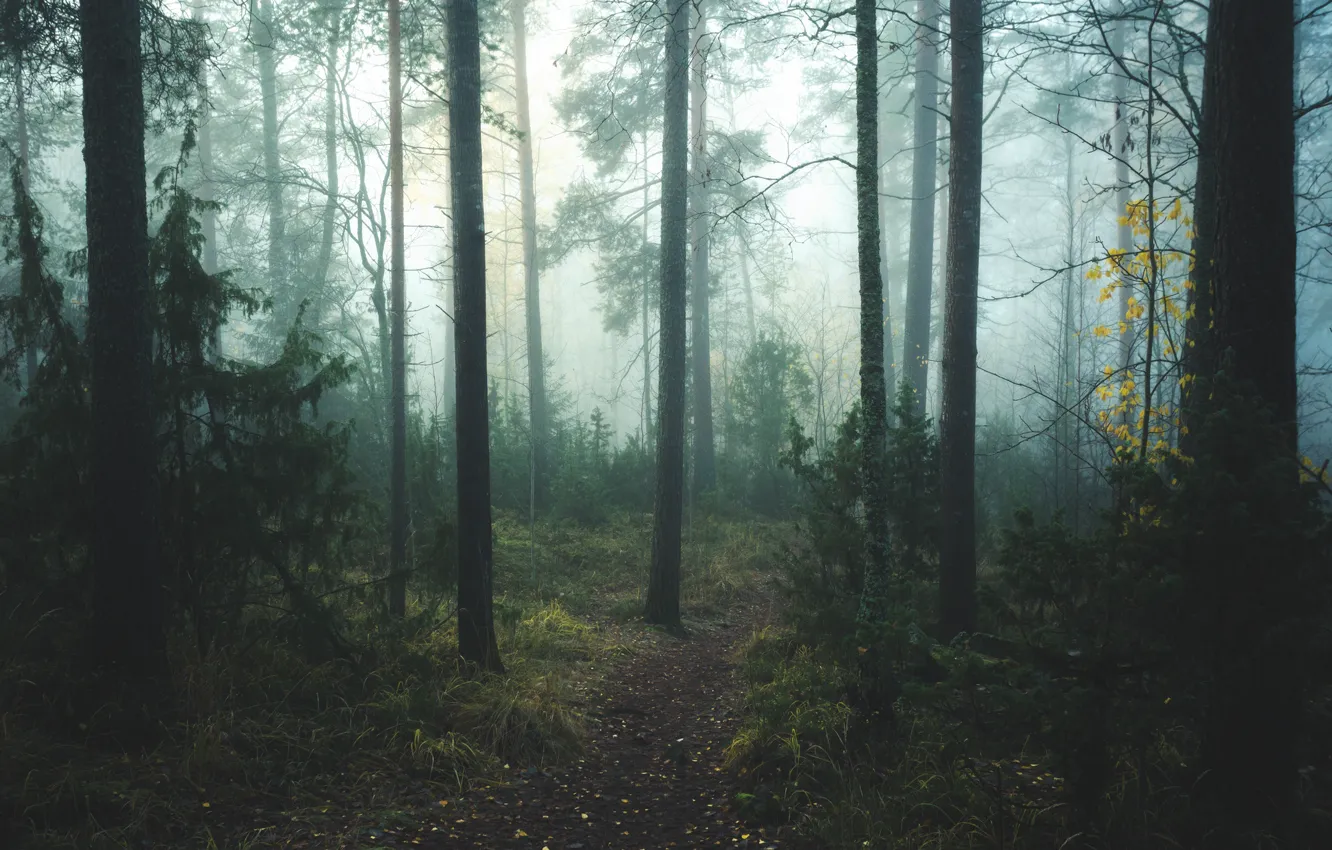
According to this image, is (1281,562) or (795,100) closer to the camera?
(1281,562)

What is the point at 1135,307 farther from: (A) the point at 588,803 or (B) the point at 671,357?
(A) the point at 588,803

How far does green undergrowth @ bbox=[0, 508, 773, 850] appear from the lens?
169 inches

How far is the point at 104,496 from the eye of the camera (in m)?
5.20

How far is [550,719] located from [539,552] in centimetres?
669

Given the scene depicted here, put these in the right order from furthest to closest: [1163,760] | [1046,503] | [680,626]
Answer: [1046,503] < [680,626] < [1163,760]

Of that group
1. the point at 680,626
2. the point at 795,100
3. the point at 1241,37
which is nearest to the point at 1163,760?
the point at 1241,37

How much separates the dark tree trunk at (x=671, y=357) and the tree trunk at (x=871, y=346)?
410 centimetres

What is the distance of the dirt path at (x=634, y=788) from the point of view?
15.8 feet

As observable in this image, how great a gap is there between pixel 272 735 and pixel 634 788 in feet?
8.43

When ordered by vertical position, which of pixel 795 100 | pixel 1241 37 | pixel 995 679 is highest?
pixel 795 100

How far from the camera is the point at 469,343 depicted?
7125 millimetres

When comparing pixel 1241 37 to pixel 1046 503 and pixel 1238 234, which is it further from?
pixel 1046 503

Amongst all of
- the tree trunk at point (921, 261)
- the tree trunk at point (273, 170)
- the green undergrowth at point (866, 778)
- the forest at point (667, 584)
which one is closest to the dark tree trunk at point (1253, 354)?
the forest at point (667, 584)

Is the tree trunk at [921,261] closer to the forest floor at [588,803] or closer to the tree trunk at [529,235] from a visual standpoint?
the tree trunk at [529,235]
